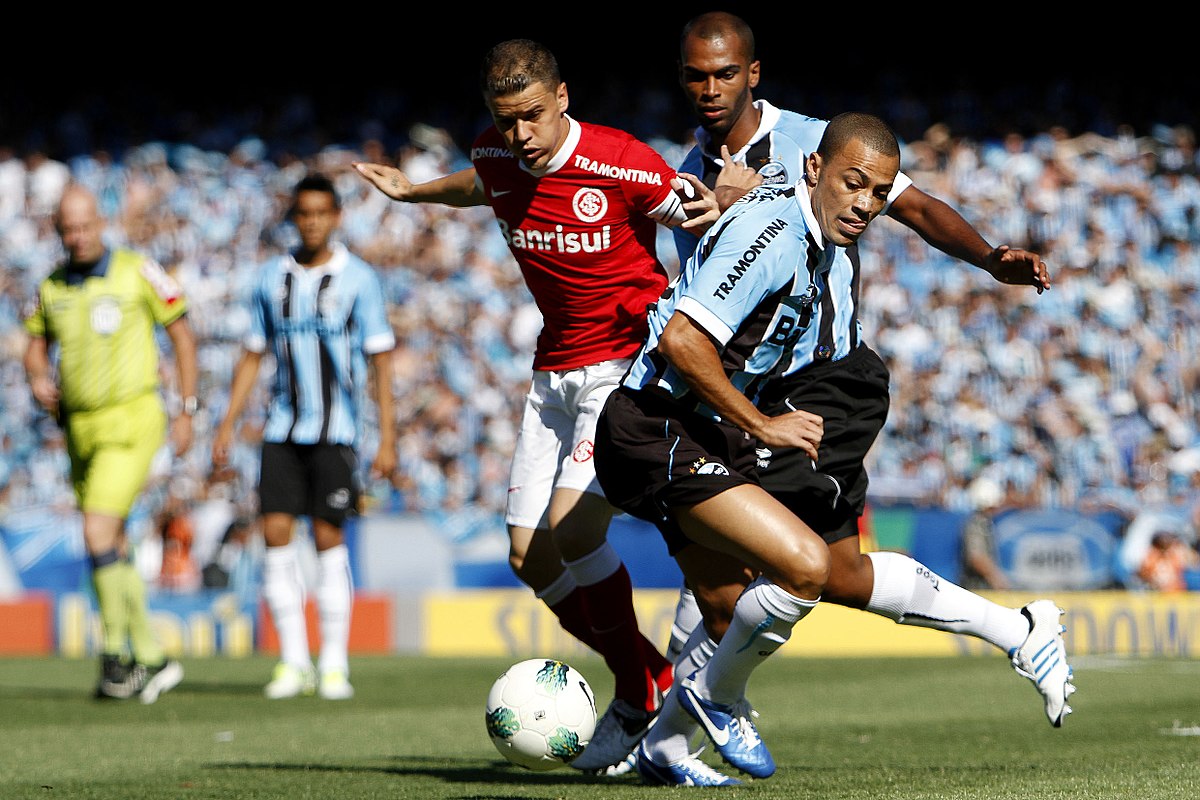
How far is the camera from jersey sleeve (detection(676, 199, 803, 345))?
4.43 m

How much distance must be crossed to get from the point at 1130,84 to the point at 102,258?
15074mm

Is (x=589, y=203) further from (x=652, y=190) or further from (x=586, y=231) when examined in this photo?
(x=652, y=190)

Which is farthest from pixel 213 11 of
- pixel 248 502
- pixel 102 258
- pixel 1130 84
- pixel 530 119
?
pixel 530 119

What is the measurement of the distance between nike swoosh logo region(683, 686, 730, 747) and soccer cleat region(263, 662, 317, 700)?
4.44m

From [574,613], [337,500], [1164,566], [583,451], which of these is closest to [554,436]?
[583,451]

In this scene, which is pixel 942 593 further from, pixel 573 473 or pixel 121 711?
pixel 121 711

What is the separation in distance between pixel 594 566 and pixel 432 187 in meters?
1.61

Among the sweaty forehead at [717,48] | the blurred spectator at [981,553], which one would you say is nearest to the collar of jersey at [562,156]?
the sweaty forehead at [717,48]

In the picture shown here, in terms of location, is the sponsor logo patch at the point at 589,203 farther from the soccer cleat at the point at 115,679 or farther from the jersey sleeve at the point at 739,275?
the soccer cleat at the point at 115,679

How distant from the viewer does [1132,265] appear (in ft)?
58.3

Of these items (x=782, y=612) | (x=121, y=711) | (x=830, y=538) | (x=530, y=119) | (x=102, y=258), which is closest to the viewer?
(x=782, y=612)

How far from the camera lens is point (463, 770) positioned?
18.3 ft

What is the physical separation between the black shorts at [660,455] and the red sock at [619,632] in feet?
2.87

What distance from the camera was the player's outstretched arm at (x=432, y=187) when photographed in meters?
5.89
